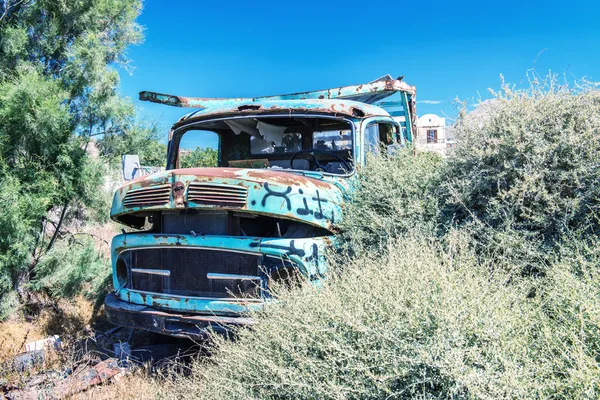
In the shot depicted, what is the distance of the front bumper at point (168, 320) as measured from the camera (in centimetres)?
351

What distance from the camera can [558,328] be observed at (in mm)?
2326

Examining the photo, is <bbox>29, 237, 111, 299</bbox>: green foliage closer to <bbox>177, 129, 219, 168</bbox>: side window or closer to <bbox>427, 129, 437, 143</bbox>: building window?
<bbox>177, 129, 219, 168</bbox>: side window

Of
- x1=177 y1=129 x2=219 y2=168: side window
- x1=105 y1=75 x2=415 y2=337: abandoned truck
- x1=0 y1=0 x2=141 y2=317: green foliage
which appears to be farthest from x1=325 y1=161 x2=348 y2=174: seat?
x1=0 y1=0 x2=141 y2=317: green foliage

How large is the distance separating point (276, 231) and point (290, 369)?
1.70 metres

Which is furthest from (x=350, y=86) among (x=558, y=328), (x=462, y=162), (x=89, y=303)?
(x=89, y=303)

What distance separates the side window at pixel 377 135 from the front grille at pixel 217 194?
1.66 meters

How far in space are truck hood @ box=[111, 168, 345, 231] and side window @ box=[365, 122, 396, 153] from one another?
102cm

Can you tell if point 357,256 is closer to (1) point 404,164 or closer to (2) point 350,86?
(1) point 404,164

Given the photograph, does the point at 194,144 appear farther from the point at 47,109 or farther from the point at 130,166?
the point at 47,109

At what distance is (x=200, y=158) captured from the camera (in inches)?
268

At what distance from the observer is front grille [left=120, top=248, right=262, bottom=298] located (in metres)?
3.67

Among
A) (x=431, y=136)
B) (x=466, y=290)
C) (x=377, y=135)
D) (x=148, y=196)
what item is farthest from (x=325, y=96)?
(x=466, y=290)

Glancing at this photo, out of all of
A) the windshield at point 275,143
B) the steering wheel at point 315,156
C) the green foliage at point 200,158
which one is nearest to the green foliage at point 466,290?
the steering wheel at point 315,156

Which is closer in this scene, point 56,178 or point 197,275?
point 197,275
